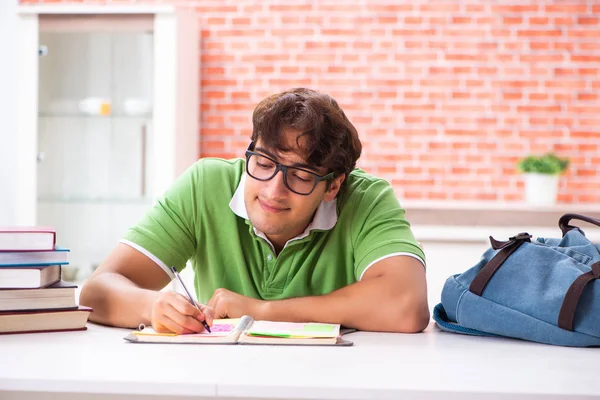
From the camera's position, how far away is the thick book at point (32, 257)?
1532mm

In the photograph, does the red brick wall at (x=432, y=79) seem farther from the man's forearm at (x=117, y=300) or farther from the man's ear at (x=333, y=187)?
the man's forearm at (x=117, y=300)

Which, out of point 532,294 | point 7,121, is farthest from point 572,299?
point 7,121

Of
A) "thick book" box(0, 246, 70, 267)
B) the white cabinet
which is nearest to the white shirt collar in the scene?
"thick book" box(0, 246, 70, 267)

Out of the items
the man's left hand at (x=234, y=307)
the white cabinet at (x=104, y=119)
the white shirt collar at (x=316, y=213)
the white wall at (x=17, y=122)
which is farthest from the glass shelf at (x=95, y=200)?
the man's left hand at (x=234, y=307)

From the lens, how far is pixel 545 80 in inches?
166

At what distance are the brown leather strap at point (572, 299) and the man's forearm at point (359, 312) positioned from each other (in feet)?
1.02

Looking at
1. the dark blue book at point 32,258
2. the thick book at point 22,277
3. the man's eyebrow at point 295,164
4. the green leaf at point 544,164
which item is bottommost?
the thick book at point 22,277

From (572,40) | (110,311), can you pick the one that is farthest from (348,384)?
(572,40)

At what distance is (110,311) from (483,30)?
3197 mm

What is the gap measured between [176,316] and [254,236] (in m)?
0.50

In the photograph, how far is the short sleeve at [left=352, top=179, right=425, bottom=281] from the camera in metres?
1.80

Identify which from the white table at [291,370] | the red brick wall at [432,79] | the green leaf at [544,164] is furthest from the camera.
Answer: the red brick wall at [432,79]

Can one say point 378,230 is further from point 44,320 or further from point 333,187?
point 44,320

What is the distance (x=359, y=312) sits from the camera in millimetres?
1660
